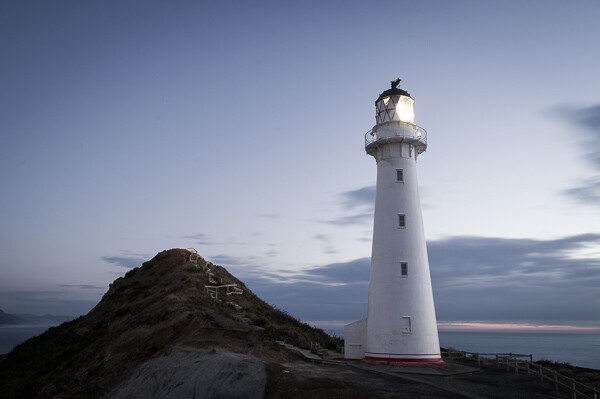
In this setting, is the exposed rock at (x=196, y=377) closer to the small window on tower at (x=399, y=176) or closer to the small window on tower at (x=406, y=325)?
the small window on tower at (x=406, y=325)

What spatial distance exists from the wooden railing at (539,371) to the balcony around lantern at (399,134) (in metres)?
13.6

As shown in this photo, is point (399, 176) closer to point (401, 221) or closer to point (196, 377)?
point (401, 221)

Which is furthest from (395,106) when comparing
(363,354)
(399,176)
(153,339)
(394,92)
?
(153,339)

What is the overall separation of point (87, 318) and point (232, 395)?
80.2 feet

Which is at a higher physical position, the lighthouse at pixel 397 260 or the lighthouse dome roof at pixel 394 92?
the lighthouse dome roof at pixel 394 92

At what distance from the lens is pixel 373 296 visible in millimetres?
27672

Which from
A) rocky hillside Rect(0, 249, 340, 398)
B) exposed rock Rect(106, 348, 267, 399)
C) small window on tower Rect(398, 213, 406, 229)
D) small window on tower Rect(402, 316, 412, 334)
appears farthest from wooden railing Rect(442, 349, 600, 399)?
exposed rock Rect(106, 348, 267, 399)

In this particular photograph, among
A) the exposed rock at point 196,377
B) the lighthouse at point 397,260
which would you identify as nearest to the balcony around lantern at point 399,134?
the lighthouse at point 397,260

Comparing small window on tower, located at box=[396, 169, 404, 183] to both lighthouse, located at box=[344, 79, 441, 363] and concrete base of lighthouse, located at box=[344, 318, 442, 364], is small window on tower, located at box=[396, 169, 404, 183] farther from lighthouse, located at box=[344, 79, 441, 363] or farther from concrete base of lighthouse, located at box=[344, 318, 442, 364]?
concrete base of lighthouse, located at box=[344, 318, 442, 364]

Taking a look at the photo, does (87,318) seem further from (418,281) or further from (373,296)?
(418,281)

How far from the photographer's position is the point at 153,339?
26578 millimetres

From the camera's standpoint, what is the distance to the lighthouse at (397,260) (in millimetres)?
26312

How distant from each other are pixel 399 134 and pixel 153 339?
19509mm

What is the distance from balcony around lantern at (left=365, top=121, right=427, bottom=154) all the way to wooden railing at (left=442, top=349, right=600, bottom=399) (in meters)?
13.6
